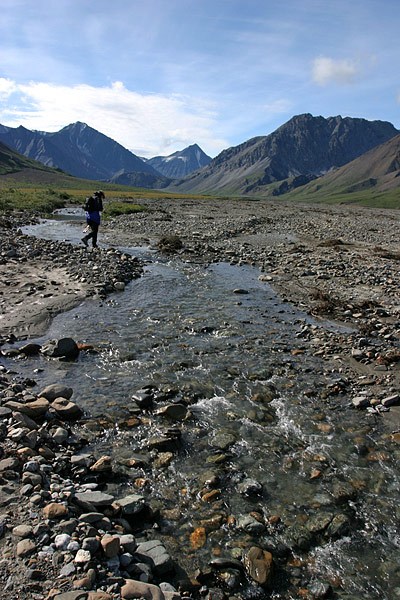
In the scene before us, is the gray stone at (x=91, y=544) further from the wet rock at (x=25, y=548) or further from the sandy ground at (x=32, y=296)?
the sandy ground at (x=32, y=296)

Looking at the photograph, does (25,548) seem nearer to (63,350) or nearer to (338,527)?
(338,527)

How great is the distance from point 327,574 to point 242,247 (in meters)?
29.3

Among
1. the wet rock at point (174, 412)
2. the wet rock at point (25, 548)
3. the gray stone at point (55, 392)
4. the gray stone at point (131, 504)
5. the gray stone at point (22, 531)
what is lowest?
the wet rock at point (174, 412)

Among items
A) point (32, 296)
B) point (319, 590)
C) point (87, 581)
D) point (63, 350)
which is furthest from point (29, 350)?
point (319, 590)

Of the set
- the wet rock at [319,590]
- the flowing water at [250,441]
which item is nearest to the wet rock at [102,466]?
the flowing water at [250,441]

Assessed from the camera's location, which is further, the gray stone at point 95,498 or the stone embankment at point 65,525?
the gray stone at point 95,498

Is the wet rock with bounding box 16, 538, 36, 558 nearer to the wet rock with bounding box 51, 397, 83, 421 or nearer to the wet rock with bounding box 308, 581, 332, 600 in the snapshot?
the wet rock with bounding box 308, 581, 332, 600

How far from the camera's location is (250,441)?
8938 mm

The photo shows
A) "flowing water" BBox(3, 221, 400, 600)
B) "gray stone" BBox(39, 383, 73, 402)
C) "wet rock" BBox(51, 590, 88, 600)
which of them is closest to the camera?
"wet rock" BBox(51, 590, 88, 600)

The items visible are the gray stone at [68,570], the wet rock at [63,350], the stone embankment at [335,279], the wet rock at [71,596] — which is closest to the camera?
the wet rock at [71,596]

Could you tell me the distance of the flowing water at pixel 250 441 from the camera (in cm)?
636

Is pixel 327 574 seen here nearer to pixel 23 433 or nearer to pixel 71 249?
pixel 23 433

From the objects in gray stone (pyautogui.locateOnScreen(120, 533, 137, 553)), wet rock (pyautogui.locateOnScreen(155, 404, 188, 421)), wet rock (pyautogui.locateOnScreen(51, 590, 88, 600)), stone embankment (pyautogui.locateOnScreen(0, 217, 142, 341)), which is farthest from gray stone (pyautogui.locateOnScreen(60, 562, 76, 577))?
stone embankment (pyautogui.locateOnScreen(0, 217, 142, 341))

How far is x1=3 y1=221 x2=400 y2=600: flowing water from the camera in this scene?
636 cm
